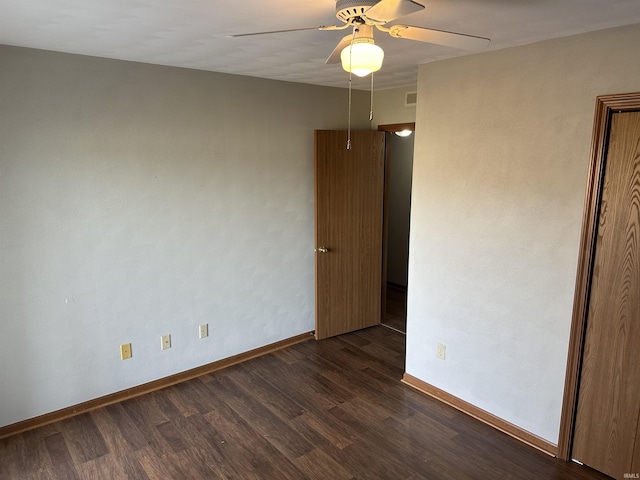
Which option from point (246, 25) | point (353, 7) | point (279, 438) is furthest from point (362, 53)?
point (279, 438)

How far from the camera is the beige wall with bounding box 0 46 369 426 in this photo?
271 cm

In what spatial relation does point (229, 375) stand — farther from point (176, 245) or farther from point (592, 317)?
point (592, 317)

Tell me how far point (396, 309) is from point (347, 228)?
144cm

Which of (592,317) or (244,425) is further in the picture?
(244,425)

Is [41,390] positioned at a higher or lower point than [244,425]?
higher

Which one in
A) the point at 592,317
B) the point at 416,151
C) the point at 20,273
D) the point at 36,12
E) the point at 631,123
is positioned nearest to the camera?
the point at 36,12

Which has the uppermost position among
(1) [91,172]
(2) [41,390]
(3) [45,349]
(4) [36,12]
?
(4) [36,12]

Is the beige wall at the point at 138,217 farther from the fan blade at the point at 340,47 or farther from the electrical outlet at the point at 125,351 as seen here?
the fan blade at the point at 340,47

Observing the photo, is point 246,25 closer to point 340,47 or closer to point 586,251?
point 340,47

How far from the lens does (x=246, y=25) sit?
6.81 ft

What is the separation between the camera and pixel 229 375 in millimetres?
3615

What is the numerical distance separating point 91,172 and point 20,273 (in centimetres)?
76

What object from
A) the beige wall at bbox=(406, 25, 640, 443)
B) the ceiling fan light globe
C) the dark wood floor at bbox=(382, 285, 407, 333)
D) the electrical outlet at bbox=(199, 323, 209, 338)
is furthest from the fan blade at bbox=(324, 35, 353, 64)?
the dark wood floor at bbox=(382, 285, 407, 333)

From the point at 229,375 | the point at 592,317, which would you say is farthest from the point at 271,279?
the point at 592,317
